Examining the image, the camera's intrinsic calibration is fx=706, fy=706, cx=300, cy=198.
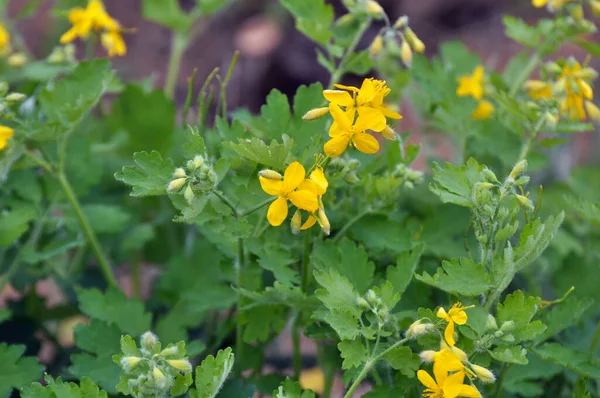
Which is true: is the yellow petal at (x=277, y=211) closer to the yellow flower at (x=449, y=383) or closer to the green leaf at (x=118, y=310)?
the yellow flower at (x=449, y=383)

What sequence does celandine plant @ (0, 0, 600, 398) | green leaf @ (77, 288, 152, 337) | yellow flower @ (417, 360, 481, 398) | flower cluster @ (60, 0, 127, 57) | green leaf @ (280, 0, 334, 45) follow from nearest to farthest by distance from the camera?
yellow flower @ (417, 360, 481, 398), celandine plant @ (0, 0, 600, 398), green leaf @ (77, 288, 152, 337), green leaf @ (280, 0, 334, 45), flower cluster @ (60, 0, 127, 57)

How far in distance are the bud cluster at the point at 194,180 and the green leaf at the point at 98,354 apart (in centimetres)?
40

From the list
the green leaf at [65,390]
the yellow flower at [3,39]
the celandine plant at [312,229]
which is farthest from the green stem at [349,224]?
the yellow flower at [3,39]

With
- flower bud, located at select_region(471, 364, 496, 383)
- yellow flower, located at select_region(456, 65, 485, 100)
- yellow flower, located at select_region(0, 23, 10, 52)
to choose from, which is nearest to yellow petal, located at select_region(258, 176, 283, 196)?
flower bud, located at select_region(471, 364, 496, 383)

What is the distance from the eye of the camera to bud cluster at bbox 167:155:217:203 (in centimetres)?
101

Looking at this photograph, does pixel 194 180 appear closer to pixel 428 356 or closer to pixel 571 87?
pixel 428 356

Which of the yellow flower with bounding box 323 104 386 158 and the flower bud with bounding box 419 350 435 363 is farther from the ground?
the yellow flower with bounding box 323 104 386 158

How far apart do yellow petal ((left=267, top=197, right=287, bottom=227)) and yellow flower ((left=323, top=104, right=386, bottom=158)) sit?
98mm

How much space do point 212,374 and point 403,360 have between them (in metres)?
0.28

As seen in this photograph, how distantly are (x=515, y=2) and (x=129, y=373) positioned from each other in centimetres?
422

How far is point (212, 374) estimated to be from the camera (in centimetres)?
103

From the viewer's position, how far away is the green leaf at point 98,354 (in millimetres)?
1230

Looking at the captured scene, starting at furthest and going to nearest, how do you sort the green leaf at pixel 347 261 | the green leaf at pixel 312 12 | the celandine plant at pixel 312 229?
1. the green leaf at pixel 312 12
2. the green leaf at pixel 347 261
3. the celandine plant at pixel 312 229

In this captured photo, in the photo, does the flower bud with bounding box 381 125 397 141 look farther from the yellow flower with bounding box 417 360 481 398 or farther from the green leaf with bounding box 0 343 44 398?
the green leaf with bounding box 0 343 44 398
